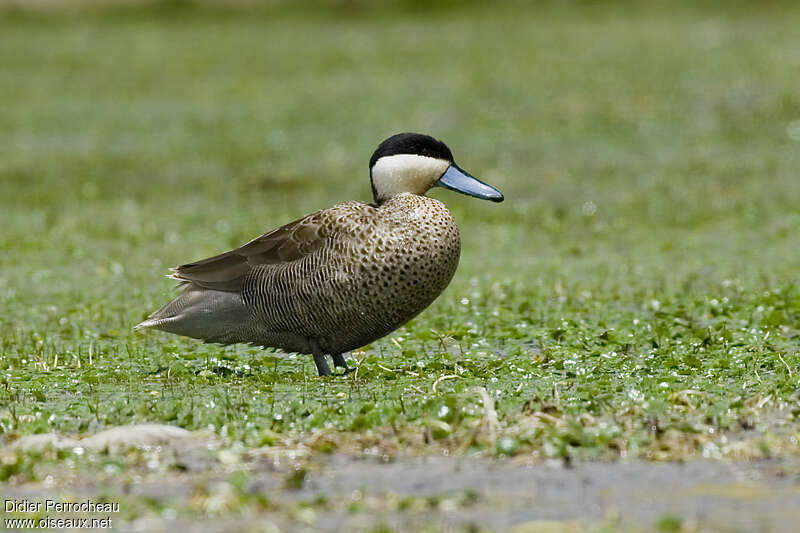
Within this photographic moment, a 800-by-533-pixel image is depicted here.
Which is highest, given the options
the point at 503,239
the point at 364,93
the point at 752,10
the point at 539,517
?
the point at 752,10

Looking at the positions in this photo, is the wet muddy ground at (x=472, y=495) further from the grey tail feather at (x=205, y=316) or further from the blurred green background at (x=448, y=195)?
the grey tail feather at (x=205, y=316)

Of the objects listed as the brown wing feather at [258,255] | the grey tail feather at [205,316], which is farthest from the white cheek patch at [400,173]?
the grey tail feather at [205,316]

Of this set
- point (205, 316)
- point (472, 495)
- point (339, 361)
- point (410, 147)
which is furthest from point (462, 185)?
point (472, 495)

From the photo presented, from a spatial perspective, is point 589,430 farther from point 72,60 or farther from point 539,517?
point 72,60

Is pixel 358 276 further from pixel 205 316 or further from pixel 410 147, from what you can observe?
pixel 205 316

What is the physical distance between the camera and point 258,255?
8.59 meters

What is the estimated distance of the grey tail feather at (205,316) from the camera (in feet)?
28.2

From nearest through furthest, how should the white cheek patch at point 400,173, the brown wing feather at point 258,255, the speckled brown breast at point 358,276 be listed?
the speckled brown breast at point 358,276 → the brown wing feather at point 258,255 → the white cheek patch at point 400,173

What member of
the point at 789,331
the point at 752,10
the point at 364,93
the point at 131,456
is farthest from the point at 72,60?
the point at 131,456

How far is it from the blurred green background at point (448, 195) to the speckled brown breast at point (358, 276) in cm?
30

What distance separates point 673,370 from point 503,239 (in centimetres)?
719

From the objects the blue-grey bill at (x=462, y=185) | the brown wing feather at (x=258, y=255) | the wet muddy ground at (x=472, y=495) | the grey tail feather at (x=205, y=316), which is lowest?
the wet muddy ground at (x=472, y=495)

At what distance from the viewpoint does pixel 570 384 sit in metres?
7.84

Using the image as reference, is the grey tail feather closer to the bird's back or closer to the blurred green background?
the bird's back
